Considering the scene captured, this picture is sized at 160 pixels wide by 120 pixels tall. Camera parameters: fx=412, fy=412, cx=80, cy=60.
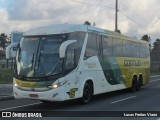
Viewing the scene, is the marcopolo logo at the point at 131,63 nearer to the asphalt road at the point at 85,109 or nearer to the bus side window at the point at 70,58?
the asphalt road at the point at 85,109

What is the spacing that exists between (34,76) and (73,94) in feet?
5.60

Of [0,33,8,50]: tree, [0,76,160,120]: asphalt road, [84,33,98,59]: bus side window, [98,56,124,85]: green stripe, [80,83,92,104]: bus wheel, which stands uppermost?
[0,33,8,50]: tree

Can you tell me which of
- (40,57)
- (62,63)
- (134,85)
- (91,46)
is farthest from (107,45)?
(134,85)

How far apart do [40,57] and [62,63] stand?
87 centimetres

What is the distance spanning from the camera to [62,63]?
1530cm

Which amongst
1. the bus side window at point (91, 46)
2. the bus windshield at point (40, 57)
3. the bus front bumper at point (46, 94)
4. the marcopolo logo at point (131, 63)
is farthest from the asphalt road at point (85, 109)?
the marcopolo logo at point (131, 63)

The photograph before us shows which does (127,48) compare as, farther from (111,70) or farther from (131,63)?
(111,70)

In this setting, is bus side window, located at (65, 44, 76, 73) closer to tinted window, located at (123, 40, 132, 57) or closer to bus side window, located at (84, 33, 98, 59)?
bus side window, located at (84, 33, 98, 59)

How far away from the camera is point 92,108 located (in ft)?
50.5

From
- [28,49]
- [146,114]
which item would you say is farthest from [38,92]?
[146,114]

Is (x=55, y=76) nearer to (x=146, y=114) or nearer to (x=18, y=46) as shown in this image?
(x=18, y=46)

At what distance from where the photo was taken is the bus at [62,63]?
1509 centimetres

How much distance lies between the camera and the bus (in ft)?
49.5

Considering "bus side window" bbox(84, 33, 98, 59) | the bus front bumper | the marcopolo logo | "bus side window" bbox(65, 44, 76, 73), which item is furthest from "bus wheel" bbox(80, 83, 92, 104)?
the marcopolo logo
